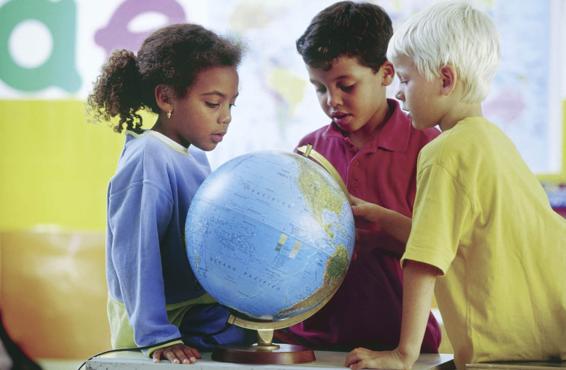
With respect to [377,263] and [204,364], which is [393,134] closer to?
[377,263]

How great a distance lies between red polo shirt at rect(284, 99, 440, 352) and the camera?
2129mm

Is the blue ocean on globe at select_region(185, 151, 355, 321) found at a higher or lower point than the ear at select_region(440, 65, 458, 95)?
lower

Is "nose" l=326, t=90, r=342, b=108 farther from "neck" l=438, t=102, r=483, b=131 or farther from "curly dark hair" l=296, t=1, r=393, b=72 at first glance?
"neck" l=438, t=102, r=483, b=131

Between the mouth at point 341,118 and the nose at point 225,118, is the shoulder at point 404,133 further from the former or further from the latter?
the nose at point 225,118

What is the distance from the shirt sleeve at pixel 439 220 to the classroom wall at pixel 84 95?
3.43m

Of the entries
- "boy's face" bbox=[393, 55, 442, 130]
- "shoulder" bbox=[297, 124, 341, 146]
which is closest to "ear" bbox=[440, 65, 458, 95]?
"boy's face" bbox=[393, 55, 442, 130]

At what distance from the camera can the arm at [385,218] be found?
1.99 metres

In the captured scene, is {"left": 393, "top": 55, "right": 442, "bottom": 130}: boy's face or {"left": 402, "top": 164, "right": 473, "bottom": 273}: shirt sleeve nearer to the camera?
{"left": 402, "top": 164, "right": 473, "bottom": 273}: shirt sleeve

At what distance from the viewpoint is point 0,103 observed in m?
5.66

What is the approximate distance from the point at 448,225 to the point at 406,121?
534 millimetres

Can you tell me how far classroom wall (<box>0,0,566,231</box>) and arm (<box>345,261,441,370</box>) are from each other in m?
3.44

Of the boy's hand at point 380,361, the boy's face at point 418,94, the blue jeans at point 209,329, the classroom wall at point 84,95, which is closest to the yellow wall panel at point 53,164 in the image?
the classroom wall at point 84,95

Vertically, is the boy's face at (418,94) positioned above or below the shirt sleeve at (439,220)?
above

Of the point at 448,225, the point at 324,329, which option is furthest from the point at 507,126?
the point at 448,225
